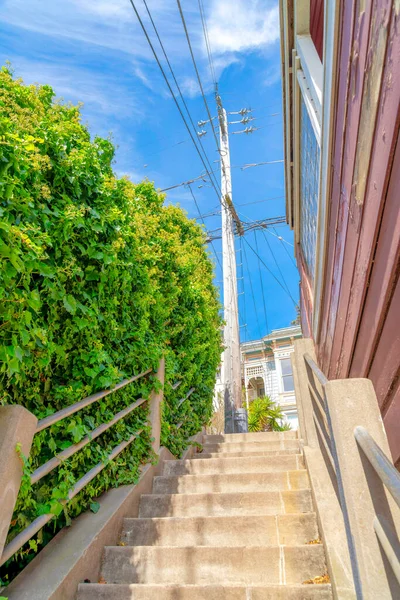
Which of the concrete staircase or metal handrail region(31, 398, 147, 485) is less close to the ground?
metal handrail region(31, 398, 147, 485)

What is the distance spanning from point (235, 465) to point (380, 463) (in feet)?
9.80

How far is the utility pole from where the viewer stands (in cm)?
718

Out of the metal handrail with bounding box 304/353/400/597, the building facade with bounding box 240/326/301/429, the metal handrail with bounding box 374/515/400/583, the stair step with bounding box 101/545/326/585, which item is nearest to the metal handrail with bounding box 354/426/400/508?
the metal handrail with bounding box 304/353/400/597

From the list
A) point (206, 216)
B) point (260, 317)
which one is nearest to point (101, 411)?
point (206, 216)

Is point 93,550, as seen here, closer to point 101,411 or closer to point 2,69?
point 101,411

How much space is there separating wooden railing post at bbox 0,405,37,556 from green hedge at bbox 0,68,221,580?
0.13 metres

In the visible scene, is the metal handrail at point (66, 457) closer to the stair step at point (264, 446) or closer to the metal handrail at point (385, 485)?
the metal handrail at point (385, 485)

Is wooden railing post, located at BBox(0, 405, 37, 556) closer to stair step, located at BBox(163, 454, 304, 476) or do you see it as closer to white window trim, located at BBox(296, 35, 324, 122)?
stair step, located at BBox(163, 454, 304, 476)

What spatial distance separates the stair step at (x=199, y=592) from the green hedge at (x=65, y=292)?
0.45 metres

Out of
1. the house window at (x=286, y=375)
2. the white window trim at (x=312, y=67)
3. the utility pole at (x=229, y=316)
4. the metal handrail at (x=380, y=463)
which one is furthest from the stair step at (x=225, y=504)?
the house window at (x=286, y=375)

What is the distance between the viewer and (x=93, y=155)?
2.64m

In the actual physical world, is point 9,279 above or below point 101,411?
above

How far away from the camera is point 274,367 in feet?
68.6

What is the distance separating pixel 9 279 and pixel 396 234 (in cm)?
157
